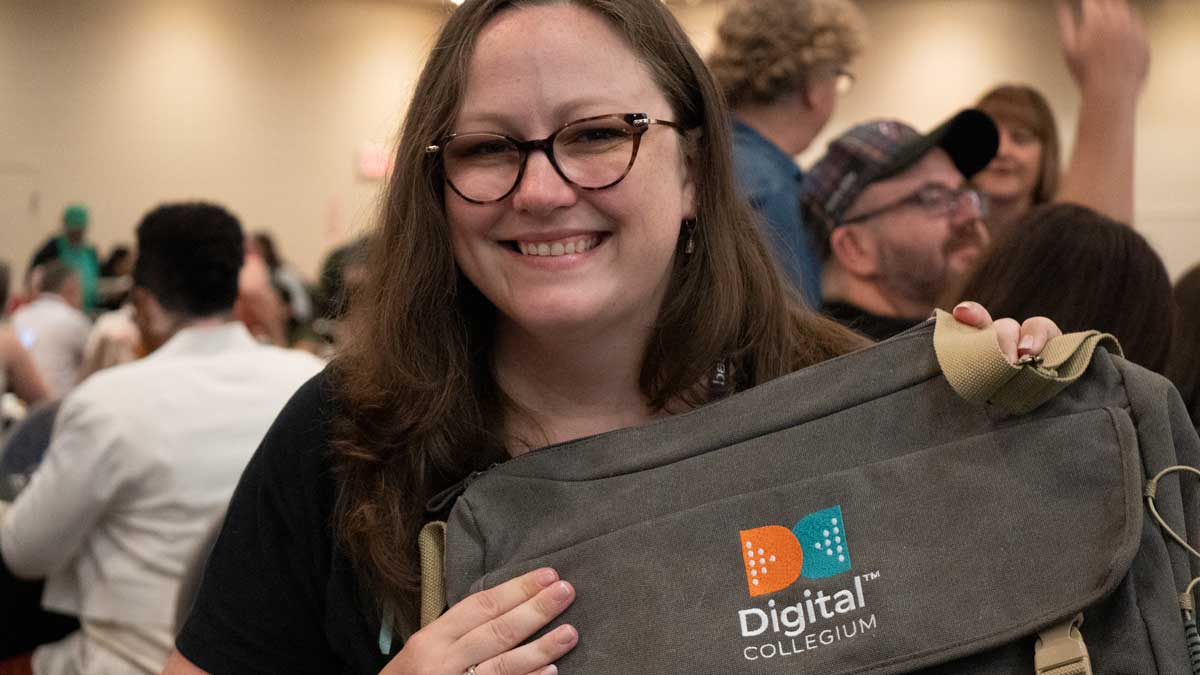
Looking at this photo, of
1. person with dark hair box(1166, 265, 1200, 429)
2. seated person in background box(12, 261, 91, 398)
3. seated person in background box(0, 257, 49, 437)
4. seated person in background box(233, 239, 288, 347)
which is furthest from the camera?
seated person in background box(12, 261, 91, 398)

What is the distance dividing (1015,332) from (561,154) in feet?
1.59

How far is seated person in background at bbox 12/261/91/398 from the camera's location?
6395 millimetres

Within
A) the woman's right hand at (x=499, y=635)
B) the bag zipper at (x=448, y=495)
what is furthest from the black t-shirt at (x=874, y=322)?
the woman's right hand at (x=499, y=635)

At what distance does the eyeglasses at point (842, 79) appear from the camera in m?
2.94

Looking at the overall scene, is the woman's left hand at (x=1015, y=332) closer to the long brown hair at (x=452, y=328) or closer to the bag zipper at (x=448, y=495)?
the long brown hair at (x=452, y=328)

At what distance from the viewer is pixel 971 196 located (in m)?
2.74

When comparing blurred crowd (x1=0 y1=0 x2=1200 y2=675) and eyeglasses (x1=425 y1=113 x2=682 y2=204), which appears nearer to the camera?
eyeglasses (x1=425 y1=113 x2=682 y2=204)

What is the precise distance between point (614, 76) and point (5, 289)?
5.46 meters

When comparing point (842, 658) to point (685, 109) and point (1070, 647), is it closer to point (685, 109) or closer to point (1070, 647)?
point (1070, 647)

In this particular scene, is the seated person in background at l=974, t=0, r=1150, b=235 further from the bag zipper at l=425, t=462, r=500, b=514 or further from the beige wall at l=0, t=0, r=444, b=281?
the beige wall at l=0, t=0, r=444, b=281

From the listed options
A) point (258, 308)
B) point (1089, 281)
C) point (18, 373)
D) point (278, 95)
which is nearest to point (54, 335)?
point (18, 373)

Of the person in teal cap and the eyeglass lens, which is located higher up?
the eyeglass lens

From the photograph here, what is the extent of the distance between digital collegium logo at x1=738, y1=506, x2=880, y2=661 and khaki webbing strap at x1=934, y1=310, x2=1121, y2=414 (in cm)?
17

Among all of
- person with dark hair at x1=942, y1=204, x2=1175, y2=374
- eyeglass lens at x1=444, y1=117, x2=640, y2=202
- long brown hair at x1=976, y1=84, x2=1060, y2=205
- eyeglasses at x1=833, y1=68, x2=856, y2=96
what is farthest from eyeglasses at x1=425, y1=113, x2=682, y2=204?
long brown hair at x1=976, y1=84, x2=1060, y2=205
